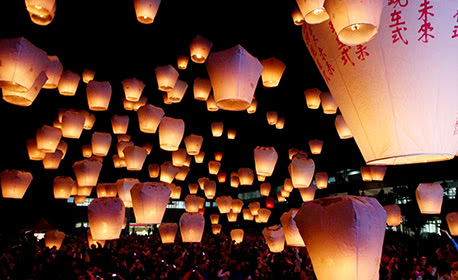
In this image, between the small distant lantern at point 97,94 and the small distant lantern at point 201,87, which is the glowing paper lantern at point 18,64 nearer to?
the small distant lantern at point 97,94

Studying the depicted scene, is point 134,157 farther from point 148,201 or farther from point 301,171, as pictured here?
point 301,171

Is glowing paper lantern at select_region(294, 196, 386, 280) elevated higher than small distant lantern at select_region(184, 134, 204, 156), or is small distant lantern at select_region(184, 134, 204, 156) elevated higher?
small distant lantern at select_region(184, 134, 204, 156)

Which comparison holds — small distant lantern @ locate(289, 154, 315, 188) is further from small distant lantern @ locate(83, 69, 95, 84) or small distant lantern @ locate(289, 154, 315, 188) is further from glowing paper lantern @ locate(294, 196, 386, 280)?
glowing paper lantern @ locate(294, 196, 386, 280)

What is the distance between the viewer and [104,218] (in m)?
5.43

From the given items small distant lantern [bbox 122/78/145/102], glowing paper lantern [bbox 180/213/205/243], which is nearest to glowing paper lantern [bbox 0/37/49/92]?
small distant lantern [bbox 122/78/145/102]

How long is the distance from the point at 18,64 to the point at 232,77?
6.91 feet

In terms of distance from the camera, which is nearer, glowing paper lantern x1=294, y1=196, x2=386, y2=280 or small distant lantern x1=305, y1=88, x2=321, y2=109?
glowing paper lantern x1=294, y1=196, x2=386, y2=280

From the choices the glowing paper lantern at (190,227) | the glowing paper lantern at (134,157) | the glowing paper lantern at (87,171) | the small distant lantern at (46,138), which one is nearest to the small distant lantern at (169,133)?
the glowing paper lantern at (134,157)

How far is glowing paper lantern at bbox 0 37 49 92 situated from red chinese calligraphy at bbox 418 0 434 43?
3.47 meters

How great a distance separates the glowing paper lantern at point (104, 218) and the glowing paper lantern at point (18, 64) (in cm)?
233

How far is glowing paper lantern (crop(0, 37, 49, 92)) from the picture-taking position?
3.52 metres

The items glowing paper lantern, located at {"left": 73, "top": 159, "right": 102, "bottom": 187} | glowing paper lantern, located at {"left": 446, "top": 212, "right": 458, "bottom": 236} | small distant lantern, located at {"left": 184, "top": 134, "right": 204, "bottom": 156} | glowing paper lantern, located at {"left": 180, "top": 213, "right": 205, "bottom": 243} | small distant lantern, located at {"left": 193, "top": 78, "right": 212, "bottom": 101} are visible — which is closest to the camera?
small distant lantern, located at {"left": 193, "top": 78, "right": 212, "bottom": 101}

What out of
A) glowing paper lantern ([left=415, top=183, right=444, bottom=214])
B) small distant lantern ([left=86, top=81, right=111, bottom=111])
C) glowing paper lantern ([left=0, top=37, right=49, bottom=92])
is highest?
small distant lantern ([left=86, top=81, right=111, bottom=111])

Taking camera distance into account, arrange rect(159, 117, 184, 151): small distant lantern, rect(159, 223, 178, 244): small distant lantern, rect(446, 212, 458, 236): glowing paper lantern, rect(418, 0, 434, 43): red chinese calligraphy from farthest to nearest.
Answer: rect(446, 212, 458, 236): glowing paper lantern → rect(159, 223, 178, 244): small distant lantern → rect(159, 117, 184, 151): small distant lantern → rect(418, 0, 434, 43): red chinese calligraphy
